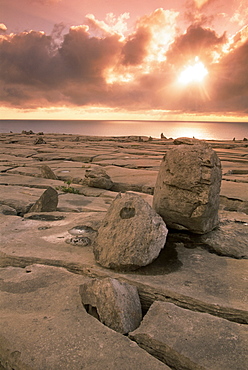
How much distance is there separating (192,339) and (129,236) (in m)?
1.08

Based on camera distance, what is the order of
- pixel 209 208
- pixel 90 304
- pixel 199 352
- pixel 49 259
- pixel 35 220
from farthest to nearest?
pixel 35 220 < pixel 209 208 < pixel 49 259 < pixel 90 304 < pixel 199 352

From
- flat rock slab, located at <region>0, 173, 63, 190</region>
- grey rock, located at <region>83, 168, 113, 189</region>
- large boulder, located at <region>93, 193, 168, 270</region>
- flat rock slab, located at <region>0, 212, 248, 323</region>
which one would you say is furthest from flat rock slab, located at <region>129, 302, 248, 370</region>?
flat rock slab, located at <region>0, 173, 63, 190</region>

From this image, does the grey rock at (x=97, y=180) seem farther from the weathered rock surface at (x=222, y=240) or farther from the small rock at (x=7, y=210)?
the weathered rock surface at (x=222, y=240)

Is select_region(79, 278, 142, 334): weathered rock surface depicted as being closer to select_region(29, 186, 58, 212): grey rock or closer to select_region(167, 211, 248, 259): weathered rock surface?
select_region(167, 211, 248, 259): weathered rock surface

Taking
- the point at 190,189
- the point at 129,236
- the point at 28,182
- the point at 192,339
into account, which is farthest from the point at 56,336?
the point at 28,182

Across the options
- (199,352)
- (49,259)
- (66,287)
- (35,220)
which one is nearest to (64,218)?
(35,220)

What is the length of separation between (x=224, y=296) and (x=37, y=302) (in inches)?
57.6

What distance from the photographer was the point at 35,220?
4242 millimetres

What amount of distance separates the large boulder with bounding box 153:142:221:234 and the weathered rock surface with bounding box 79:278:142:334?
128 cm

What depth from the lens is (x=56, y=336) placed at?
1.95 metres

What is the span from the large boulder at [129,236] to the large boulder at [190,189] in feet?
1.60

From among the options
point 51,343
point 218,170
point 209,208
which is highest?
point 218,170

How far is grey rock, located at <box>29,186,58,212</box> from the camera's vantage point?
4.68 meters

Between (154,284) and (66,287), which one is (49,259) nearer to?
(66,287)
